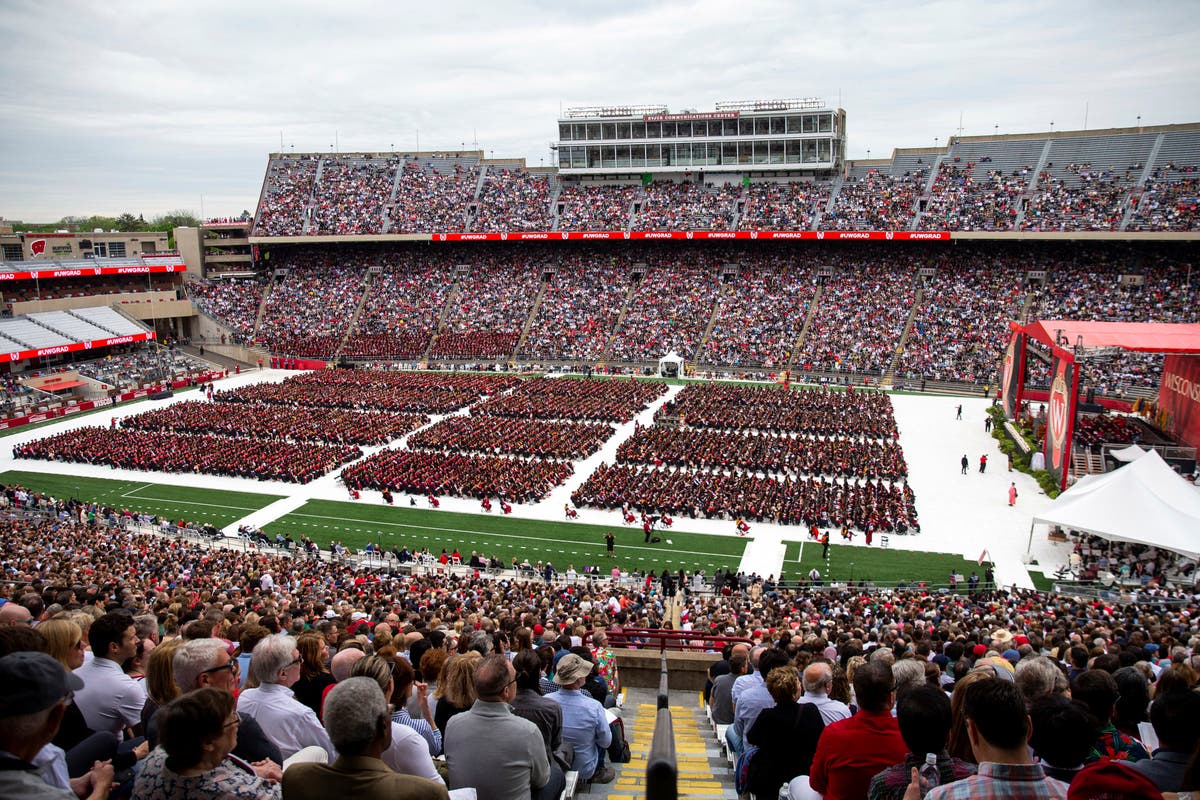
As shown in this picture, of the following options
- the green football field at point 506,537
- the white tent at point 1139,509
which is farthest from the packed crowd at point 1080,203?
the green football field at point 506,537

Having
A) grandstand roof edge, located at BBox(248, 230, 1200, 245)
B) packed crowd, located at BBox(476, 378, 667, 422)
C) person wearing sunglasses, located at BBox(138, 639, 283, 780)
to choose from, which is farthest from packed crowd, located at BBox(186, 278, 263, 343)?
person wearing sunglasses, located at BBox(138, 639, 283, 780)

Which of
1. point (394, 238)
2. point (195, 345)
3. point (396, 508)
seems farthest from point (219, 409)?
point (394, 238)

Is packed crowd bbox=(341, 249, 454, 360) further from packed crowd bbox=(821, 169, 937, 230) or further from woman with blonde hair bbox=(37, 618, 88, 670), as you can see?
woman with blonde hair bbox=(37, 618, 88, 670)

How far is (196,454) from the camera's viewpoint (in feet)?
104

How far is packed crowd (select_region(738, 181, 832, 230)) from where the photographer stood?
57125 mm

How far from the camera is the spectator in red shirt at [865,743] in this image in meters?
4.11

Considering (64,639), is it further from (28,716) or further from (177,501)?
(177,501)

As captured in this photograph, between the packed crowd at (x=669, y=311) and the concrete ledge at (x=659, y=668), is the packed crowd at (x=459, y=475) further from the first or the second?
the packed crowd at (x=669, y=311)

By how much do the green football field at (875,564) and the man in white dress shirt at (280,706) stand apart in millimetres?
17464

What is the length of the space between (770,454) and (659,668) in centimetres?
1969

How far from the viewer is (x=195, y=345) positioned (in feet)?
186

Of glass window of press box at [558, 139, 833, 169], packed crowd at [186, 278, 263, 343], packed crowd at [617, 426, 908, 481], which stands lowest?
packed crowd at [617, 426, 908, 481]

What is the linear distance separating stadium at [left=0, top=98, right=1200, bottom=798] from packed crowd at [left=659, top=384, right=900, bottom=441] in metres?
0.32

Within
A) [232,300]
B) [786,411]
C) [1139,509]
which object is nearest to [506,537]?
[1139,509]
